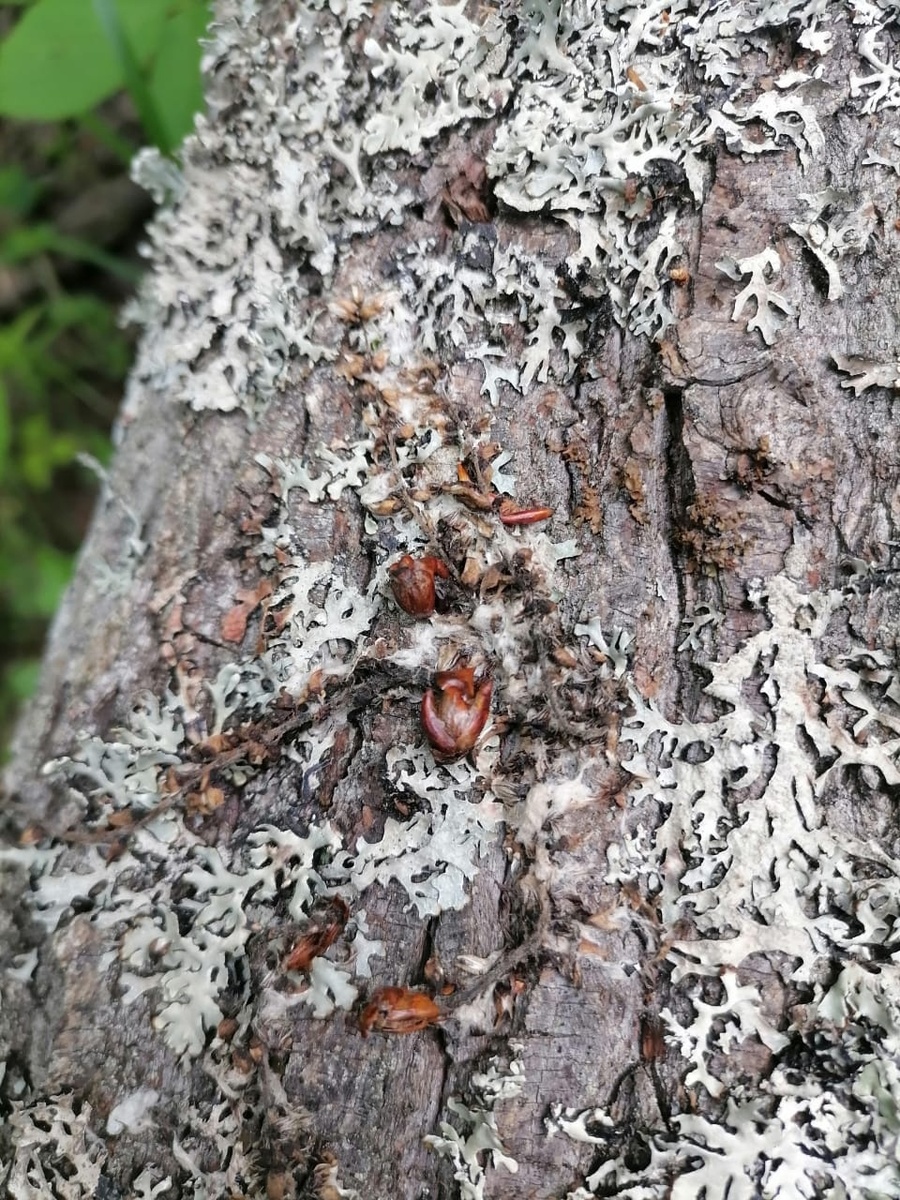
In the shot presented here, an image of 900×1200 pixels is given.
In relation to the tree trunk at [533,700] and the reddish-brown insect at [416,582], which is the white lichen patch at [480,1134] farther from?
the reddish-brown insect at [416,582]

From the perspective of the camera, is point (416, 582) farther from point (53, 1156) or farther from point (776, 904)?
point (53, 1156)

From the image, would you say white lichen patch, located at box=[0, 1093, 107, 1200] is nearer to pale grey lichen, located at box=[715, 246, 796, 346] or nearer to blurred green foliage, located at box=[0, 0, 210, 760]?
pale grey lichen, located at box=[715, 246, 796, 346]

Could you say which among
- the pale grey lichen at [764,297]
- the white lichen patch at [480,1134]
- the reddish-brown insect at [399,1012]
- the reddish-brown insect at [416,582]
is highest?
the pale grey lichen at [764,297]

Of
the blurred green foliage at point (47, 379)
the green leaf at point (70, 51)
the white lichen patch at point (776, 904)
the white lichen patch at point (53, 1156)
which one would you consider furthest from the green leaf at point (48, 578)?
the white lichen patch at point (776, 904)

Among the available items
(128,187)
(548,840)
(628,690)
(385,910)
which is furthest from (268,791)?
(128,187)

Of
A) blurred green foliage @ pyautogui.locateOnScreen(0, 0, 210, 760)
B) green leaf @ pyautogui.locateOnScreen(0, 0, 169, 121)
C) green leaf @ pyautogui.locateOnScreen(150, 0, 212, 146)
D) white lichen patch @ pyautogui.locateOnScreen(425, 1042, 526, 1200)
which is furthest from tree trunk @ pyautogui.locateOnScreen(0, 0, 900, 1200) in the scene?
blurred green foliage @ pyautogui.locateOnScreen(0, 0, 210, 760)

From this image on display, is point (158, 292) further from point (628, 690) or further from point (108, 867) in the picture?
point (628, 690)
